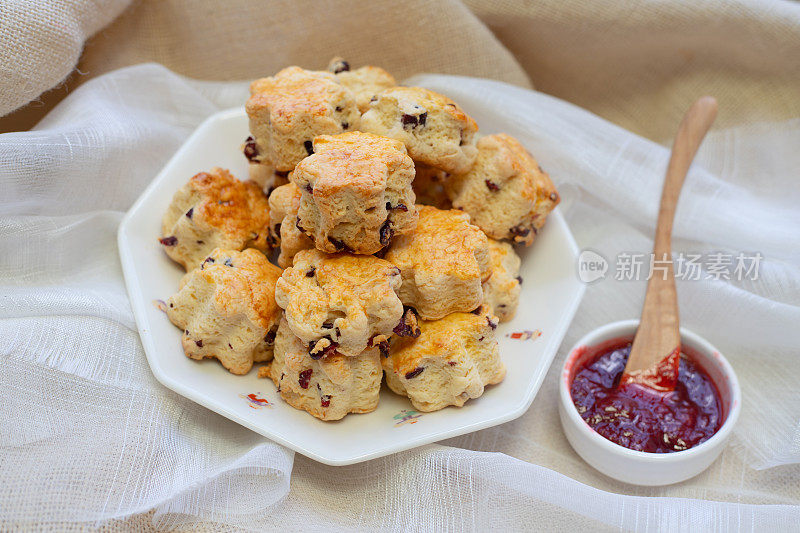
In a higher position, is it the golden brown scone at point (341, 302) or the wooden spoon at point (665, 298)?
the golden brown scone at point (341, 302)

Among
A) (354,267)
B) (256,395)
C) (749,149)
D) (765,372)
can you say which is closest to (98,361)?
(256,395)

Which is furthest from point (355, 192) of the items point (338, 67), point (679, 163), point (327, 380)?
point (679, 163)

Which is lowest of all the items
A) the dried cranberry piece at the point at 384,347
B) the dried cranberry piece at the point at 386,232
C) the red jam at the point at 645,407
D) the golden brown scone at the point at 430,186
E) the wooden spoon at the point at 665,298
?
the red jam at the point at 645,407

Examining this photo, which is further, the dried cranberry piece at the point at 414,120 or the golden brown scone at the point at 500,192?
the golden brown scone at the point at 500,192

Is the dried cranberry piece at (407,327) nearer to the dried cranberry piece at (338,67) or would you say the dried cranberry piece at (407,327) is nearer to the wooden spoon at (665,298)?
the wooden spoon at (665,298)

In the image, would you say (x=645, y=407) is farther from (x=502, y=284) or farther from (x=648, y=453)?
(x=502, y=284)

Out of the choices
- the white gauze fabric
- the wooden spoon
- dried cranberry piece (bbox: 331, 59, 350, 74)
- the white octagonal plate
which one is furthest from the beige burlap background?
the white octagonal plate

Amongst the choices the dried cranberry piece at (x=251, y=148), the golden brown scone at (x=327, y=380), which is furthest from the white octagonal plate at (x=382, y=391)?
the dried cranberry piece at (x=251, y=148)
